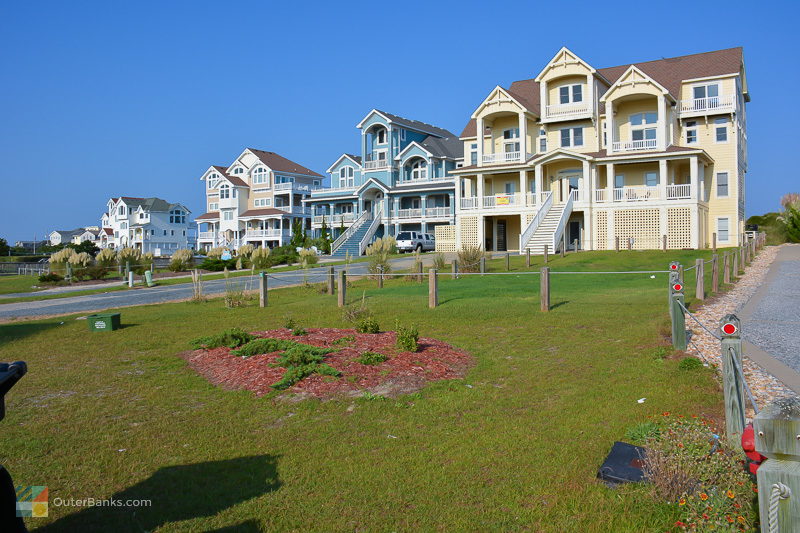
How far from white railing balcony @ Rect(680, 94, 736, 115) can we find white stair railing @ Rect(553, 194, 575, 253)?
31.9 ft

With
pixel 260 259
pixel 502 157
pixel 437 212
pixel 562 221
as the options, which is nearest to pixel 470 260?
pixel 562 221

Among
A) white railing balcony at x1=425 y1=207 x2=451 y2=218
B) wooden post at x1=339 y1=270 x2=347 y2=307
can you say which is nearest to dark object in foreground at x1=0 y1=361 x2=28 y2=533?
wooden post at x1=339 y1=270 x2=347 y2=307

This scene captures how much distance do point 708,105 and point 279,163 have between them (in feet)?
155

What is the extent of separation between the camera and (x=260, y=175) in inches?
2817

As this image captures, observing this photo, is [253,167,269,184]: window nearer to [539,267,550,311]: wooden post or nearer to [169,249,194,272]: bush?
[169,249,194,272]: bush

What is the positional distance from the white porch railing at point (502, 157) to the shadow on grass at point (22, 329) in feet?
106

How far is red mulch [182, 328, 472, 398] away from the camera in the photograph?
816 centimetres

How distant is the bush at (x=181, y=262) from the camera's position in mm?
41562

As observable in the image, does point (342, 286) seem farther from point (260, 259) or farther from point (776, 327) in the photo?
point (260, 259)

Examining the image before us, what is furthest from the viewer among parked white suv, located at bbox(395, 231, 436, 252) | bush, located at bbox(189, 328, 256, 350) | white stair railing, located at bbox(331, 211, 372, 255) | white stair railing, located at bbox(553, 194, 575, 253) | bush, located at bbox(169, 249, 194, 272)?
white stair railing, located at bbox(331, 211, 372, 255)

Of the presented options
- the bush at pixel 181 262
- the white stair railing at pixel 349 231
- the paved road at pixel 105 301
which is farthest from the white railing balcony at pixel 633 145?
the bush at pixel 181 262

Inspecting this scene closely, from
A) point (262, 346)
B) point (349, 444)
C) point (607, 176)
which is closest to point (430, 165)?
point (607, 176)

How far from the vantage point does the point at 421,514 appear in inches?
183

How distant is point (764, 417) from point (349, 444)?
4177 mm
